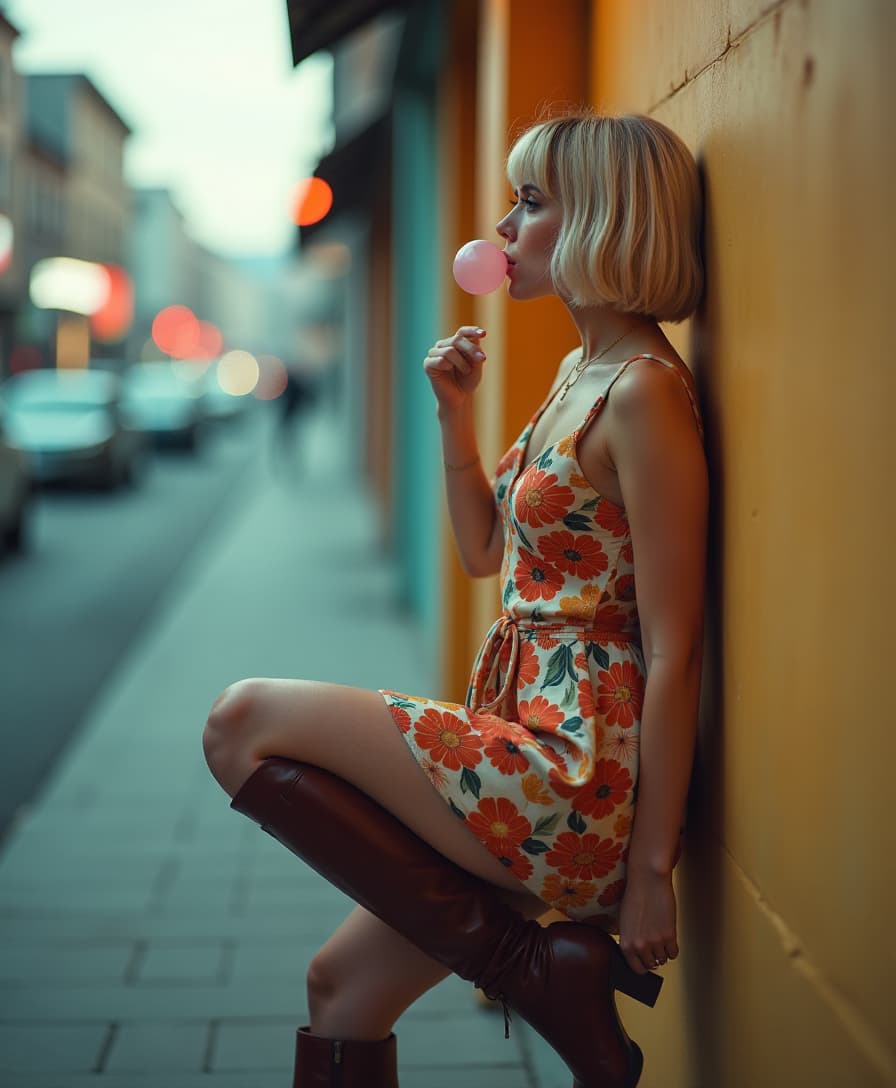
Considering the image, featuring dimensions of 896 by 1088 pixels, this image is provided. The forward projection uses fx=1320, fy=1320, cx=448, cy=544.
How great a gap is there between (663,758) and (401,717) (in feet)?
1.32

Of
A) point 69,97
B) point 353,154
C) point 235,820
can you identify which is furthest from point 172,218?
point 235,820

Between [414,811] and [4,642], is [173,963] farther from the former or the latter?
[4,642]

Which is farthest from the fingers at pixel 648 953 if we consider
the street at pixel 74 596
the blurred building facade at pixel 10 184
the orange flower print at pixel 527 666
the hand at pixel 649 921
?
the blurred building facade at pixel 10 184

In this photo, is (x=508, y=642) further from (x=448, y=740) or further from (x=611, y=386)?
(x=611, y=386)

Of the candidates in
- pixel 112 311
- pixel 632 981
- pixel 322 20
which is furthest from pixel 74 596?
pixel 112 311

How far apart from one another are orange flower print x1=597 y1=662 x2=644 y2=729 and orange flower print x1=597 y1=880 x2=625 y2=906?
24 cm

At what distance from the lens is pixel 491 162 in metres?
3.86

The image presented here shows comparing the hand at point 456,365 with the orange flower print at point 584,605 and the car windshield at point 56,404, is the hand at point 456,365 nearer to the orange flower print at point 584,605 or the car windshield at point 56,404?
the orange flower print at point 584,605

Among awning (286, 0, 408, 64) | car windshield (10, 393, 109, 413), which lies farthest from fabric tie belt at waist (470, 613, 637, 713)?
car windshield (10, 393, 109, 413)

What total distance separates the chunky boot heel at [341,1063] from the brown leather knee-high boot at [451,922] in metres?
0.28

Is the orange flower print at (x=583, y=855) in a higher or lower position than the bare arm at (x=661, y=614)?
lower

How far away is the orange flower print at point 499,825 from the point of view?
196 cm

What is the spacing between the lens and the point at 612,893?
202 cm

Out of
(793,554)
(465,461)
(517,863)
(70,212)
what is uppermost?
(70,212)
